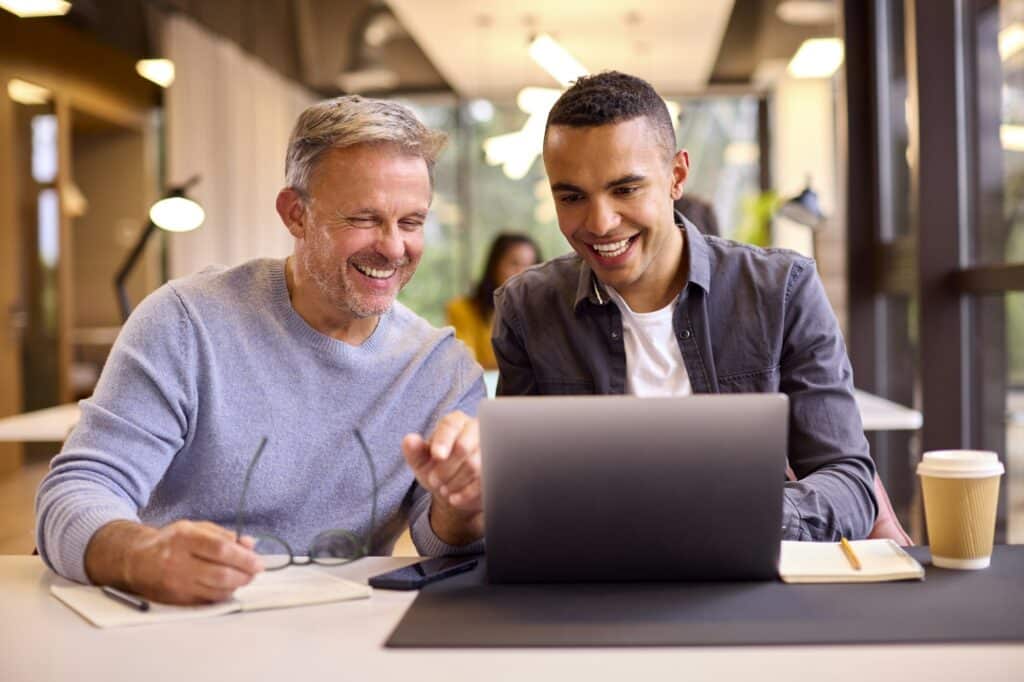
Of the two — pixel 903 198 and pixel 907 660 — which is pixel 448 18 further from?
pixel 907 660

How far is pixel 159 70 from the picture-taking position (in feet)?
25.4

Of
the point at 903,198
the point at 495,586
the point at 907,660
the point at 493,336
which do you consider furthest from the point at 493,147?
the point at 907,660

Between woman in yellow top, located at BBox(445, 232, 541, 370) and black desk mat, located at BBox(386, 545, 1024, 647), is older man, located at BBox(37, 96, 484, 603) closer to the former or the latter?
black desk mat, located at BBox(386, 545, 1024, 647)

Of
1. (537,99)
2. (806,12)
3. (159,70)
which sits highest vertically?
(806,12)

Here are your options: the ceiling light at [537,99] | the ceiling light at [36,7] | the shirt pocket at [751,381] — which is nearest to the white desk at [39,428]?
the shirt pocket at [751,381]

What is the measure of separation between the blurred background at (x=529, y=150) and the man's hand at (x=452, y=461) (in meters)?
2.01

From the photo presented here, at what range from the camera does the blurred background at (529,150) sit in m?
4.10

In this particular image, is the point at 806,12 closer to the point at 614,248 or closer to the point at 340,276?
the point at 614,248

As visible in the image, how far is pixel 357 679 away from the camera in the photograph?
1097 millimetres

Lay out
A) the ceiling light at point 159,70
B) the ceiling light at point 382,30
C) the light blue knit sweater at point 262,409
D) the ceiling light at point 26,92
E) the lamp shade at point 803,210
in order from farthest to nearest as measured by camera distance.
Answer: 1. the ceiling light at point 382,30
2. the ceiling light at point 159,70
3. the ceiling light at point 26,92
4. the lamp shade at point 803,210
5. the light blue knit sweater at point 262,409

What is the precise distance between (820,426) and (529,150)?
10.2 ft

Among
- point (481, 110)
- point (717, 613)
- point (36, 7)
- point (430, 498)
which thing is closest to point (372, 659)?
point (717, 613)

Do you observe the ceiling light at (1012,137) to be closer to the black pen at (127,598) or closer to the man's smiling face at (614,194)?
the man's smiling face at (614,194)

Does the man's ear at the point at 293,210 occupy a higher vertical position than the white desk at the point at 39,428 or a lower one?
higher
